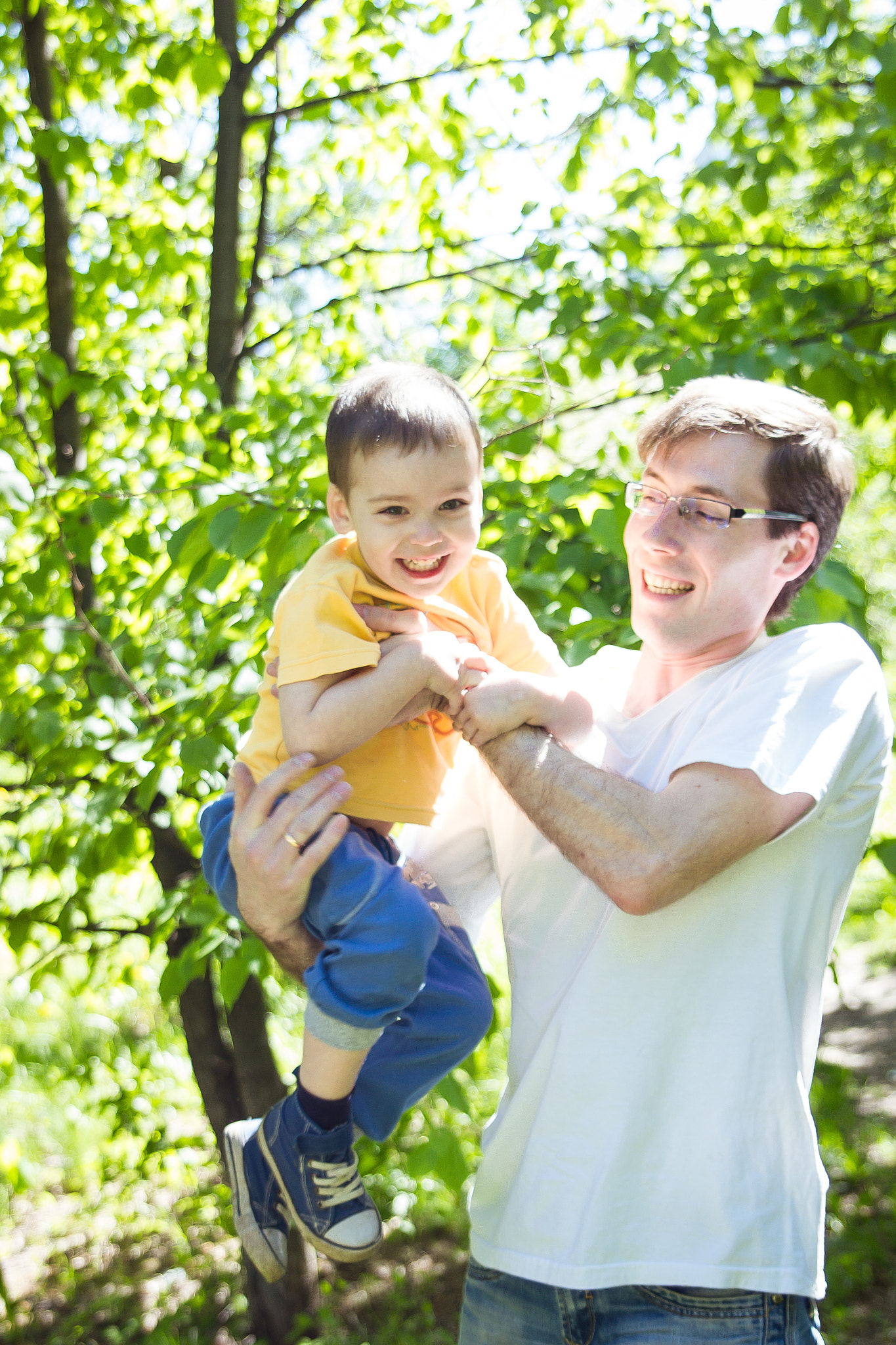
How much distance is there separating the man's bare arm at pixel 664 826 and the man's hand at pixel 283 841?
1.17 ft

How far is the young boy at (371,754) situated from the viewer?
153cm

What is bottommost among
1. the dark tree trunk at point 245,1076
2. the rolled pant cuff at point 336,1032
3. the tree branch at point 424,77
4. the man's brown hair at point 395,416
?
the dark tree trunk at point 245,1076

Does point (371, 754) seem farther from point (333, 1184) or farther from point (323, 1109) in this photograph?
point (333, 1184)

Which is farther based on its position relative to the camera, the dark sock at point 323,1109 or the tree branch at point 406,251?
the tree branch at point 406,251

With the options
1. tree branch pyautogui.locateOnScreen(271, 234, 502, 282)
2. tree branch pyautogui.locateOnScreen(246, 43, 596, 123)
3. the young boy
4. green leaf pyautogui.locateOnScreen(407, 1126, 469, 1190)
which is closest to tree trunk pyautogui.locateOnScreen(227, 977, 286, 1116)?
green leaf pyautogui.locateOnScreen(407, 1126, 469, 1190)

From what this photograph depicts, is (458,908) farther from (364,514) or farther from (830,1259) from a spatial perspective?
(830,1259)

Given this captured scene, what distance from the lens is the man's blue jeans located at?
1349 mm

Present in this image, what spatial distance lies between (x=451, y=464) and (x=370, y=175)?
361 centimetres

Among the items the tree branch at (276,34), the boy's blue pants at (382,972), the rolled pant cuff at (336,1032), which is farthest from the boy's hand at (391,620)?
the tree branch at (276,34)

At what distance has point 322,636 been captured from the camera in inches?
60.5

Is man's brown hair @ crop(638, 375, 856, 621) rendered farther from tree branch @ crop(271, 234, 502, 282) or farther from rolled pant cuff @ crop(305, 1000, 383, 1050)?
tree branch @ crop(271, 234, 502, 282)

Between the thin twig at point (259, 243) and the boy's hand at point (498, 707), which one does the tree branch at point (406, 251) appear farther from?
the boy's hand at point (498, 707)

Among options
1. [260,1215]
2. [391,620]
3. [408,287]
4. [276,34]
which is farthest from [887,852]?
[276,34]

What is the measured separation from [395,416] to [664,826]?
751 mm
